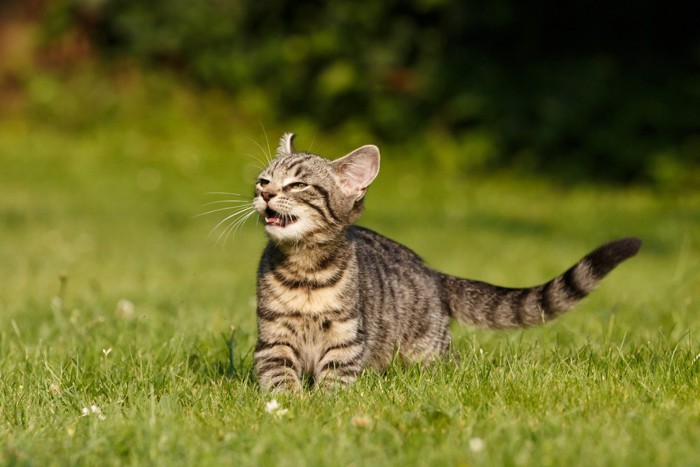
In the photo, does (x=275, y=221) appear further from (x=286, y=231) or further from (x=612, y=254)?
(x=612, y=254)

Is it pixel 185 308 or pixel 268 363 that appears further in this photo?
pixel 185 308

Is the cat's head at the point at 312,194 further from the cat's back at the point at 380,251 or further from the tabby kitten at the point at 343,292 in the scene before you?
the cat's back at the point at 380,251

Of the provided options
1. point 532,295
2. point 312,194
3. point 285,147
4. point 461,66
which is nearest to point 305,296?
point 312,194

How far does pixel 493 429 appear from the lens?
332 cm

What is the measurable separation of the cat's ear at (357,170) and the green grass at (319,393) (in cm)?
75

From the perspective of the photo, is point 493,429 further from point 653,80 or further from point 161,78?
point 161,78

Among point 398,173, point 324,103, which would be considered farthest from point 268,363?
point 324,103

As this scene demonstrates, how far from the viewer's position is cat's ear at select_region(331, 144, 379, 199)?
4.48 metres

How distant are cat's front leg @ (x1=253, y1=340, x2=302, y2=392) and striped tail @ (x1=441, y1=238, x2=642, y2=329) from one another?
1.08m

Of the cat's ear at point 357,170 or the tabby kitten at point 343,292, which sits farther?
the cat's ear at point 357,170

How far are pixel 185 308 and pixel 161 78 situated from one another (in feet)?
38.4

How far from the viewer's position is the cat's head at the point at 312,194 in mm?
4352

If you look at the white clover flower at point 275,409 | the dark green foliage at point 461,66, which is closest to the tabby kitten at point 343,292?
the white clover flower at point 275,409

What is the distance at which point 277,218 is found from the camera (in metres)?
4.36
